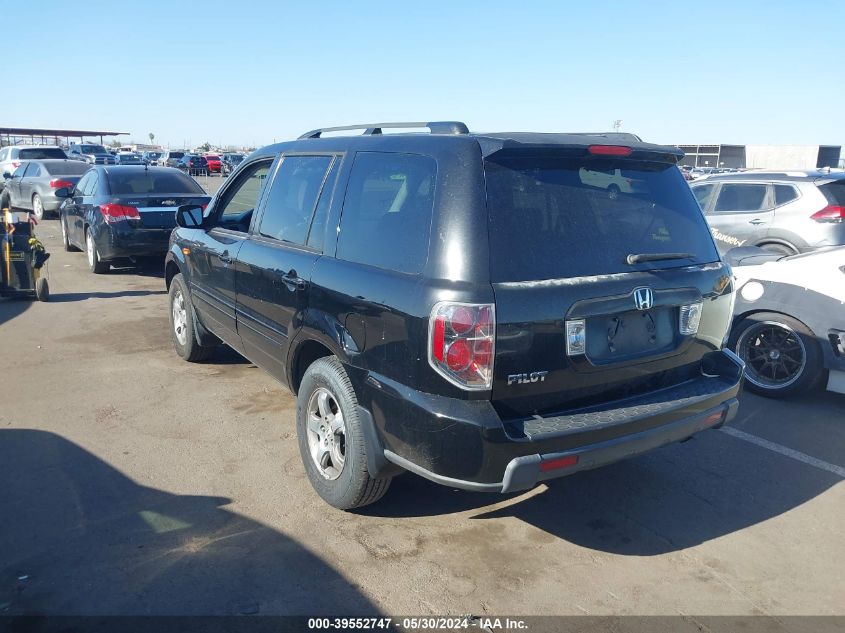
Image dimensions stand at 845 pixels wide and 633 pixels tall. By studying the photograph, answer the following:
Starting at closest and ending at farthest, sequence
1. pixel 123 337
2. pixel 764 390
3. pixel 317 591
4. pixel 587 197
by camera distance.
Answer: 1. pixel 317 591
2. pixel 587 197
3. pixel 764 390
4. pixel 123 337

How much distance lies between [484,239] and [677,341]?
1.25 meters

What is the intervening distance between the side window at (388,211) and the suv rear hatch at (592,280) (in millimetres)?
352

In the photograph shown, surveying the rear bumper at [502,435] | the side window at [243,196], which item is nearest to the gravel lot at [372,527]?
the rear bumper at [502,435]

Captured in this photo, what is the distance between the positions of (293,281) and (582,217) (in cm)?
170

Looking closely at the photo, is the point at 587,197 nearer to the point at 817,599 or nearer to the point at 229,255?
the point at 817,599

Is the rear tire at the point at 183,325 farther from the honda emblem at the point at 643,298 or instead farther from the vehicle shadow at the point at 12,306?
the honda emblem at the point at 643,298

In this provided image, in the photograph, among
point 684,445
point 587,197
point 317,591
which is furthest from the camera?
point 684,445

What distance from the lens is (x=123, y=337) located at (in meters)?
7.29

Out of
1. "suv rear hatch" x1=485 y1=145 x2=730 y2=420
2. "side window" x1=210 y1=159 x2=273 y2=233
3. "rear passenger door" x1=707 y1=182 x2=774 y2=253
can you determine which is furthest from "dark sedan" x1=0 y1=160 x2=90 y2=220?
"suv rear hatch" x1=485 y1=145 x2=730 y2=420

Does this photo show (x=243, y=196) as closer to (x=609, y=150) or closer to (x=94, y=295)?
(x=609, y=150)

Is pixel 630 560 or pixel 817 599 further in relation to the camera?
pixel 630 560

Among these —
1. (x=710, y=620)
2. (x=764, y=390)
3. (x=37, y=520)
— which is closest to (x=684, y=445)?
(x=764, y=390)

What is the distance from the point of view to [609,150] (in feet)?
11.1

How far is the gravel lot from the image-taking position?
307cm
